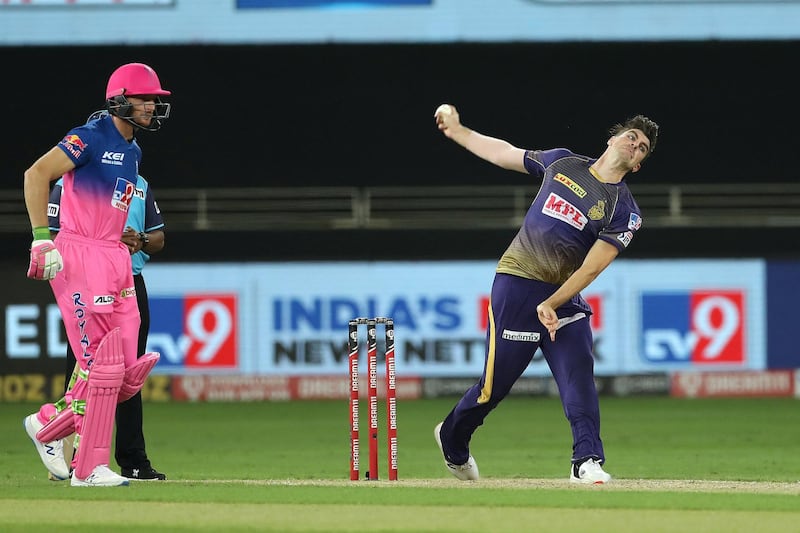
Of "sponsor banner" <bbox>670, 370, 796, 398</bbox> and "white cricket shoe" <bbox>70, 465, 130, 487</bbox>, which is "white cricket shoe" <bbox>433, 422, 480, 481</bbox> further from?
"sponsor banner" <bbox>670, 370, 796, 398</bbox>

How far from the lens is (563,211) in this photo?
770 centimetres

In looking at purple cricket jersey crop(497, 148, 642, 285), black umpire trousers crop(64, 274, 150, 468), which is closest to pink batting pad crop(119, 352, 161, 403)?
black umpire trousers crop(64, 274, 150, 468)

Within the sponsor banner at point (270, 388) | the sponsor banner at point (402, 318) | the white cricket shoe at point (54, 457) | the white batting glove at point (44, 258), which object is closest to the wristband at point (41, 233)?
the white batting glove at point (44, 258)

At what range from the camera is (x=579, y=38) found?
20.4m

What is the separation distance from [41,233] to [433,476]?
13.0 ft

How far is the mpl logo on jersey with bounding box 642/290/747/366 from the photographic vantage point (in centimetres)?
1791

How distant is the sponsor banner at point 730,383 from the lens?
18.2 m

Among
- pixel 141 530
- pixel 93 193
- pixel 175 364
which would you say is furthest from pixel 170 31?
Result: pixel 141 530

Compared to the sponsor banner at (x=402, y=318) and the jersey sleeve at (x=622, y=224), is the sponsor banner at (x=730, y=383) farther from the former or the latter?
the jersey sleeve at (x=622, y=224)

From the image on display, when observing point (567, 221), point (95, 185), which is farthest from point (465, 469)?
point (95, 185)

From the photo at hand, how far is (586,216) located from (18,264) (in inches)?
458

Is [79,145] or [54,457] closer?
Result: [79,145]

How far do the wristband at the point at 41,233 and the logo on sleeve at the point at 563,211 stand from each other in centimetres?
253

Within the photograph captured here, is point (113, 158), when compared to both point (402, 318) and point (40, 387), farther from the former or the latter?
point (40, 387)
